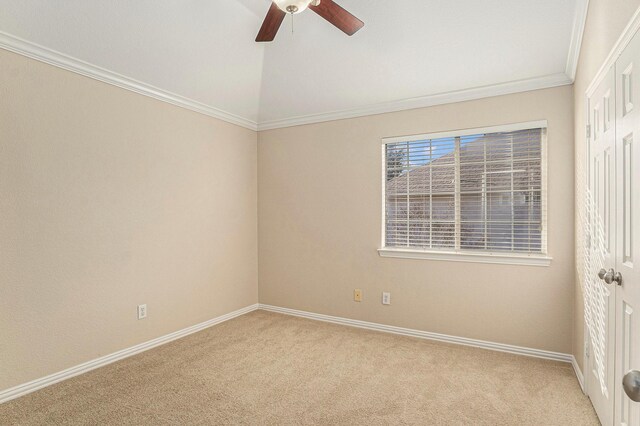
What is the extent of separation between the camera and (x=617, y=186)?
5.39 feet

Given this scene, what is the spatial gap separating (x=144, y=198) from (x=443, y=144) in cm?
288

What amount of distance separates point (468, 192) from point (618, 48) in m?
1.92

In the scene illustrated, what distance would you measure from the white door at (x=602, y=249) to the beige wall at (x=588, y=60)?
0.18 meters

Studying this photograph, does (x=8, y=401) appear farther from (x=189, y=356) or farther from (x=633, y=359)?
(x=633, y=359)

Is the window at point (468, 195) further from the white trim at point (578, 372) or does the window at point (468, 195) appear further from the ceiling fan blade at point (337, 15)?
the ceiling fan blade at point (337, 15)

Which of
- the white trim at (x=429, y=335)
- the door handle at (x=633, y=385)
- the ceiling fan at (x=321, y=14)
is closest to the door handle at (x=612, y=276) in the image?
the door handle at (x=633, y=385)

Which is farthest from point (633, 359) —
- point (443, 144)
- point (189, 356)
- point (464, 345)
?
point (189, 356)

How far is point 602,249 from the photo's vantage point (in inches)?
76.5

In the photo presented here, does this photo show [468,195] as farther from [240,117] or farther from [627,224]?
[240,117]

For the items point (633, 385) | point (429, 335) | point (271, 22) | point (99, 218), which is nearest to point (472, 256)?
point (429, 335)

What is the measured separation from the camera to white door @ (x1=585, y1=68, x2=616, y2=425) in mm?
1769

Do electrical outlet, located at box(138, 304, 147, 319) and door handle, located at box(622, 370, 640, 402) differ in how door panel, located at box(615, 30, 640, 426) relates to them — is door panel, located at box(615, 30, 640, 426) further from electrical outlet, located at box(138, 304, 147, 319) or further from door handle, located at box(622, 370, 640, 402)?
electrical outlet, located at box(138, 304, 147, 319)

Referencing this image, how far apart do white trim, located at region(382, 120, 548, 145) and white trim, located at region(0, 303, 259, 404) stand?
2.74 m

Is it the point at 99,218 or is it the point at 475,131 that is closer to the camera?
the point at 99,218
